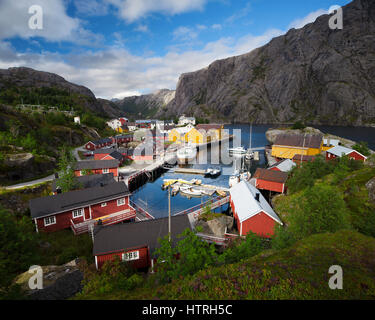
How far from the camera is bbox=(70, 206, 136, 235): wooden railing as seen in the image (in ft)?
71.9

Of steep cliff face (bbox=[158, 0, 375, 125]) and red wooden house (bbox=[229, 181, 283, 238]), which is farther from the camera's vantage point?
steep cliff face (bbox=[158, 0, 375, 125])

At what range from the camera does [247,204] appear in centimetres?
2295

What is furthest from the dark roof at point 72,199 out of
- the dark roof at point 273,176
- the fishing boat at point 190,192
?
the dark roof at point 273,176

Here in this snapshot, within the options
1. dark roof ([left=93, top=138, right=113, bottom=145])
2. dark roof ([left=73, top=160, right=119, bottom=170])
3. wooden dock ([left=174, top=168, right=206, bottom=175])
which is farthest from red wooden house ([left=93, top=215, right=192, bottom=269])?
dark roof ([left=93, top=138, right=113, bottom=145])

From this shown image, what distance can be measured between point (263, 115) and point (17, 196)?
191 metres

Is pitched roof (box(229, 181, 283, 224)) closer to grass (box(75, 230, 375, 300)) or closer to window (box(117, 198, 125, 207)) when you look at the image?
grass (box(75, 230, 375, 300))

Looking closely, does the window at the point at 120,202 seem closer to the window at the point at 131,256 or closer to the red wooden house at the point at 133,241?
the red wooden house at the point at 133,241

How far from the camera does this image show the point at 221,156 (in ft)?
216

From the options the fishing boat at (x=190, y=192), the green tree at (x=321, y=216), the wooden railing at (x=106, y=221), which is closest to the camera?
the green tree at (x=321, y=216)

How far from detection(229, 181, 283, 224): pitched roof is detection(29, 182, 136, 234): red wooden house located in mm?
14284

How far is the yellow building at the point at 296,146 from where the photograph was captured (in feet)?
161

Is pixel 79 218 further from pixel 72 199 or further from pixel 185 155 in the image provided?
pixel 185 155
